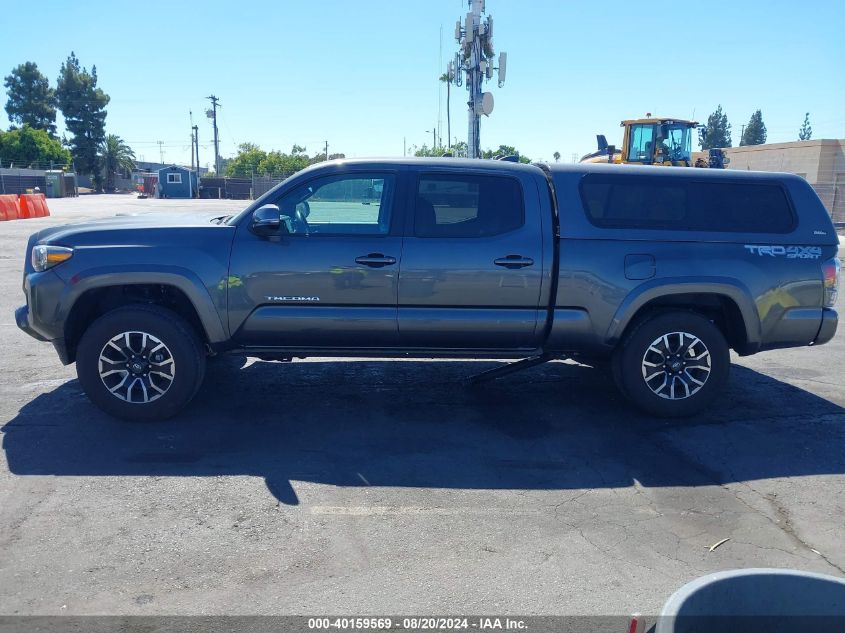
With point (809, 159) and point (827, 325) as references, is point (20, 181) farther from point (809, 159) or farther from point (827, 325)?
point (827, 325)

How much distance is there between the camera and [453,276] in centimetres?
535

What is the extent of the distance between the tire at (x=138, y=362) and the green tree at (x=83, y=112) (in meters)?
89.4

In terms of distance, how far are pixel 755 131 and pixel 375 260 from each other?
122895 millimetres

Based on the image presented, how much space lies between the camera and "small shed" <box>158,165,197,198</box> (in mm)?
63281

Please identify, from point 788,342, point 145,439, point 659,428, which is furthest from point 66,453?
point 788,342

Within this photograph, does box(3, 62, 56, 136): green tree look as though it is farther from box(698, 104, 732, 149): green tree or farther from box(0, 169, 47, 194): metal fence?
box(698, 104, 732, 149): green tree

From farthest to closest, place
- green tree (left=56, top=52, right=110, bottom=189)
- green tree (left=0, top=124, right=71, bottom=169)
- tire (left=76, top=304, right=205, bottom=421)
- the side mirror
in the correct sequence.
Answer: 1. green tree (left=56, top=52, right=110, bottom=189)
2. green tree (left=0, top=124, right=71, bottom=169)
3. tire (left=76, top=304, right=205, bottom=421)
4. the side mirror

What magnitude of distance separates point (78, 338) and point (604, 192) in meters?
4.30

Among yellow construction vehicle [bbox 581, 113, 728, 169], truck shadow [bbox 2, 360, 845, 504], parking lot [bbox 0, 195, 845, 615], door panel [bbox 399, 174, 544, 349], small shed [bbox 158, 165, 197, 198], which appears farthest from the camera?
small shed [bbox 158, 165, 197, 198]

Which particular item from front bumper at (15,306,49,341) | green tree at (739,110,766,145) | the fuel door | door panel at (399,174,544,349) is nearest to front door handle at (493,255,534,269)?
door panel at (399,174,544,349)

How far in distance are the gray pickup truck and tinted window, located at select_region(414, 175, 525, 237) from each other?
12 mm

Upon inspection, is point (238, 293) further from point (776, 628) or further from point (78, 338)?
point (776, 628)

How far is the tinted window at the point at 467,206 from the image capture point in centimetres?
543

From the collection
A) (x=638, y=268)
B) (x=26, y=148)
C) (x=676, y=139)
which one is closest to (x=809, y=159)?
(x=676, y=139)
